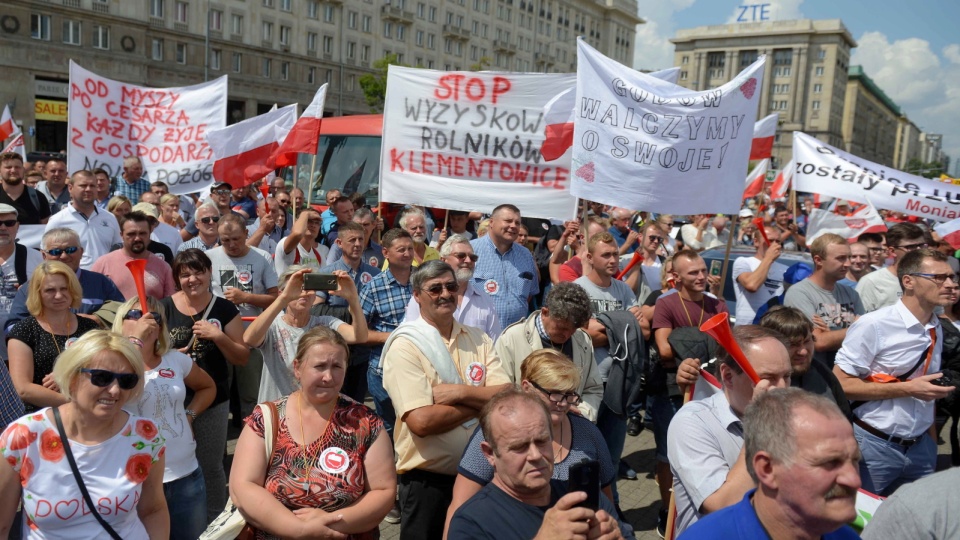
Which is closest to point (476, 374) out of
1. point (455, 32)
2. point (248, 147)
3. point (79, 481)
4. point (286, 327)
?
point (286, 327)

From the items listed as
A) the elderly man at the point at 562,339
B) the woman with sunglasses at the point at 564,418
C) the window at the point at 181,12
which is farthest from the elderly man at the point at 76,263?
the window at the point at 181,12

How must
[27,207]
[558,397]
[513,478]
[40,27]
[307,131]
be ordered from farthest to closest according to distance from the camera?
[40,27] < [307,131] < [27,207] < [558,397] < [513,478]

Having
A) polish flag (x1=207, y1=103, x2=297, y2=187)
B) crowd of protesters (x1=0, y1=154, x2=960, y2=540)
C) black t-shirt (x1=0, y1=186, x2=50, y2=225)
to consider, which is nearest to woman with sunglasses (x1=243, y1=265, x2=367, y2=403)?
crowd of protesters (x1=0, y1=154, x2=960, y2=540)

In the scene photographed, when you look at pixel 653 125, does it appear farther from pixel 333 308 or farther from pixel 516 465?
pixel 516 465

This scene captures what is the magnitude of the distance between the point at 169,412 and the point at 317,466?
98cm

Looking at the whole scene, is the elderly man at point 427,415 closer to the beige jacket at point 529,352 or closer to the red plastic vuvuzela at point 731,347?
the beige jacket at point 529,352

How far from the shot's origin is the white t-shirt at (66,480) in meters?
2.67

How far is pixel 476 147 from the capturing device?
6812 mm

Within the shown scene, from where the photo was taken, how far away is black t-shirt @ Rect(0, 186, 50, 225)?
25.0 feet

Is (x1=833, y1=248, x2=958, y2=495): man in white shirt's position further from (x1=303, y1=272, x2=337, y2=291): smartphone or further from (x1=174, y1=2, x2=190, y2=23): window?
(x1=174, y1=2, x2=190, y2=23): window

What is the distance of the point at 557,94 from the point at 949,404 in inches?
158

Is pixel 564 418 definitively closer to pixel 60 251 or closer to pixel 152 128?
pixel 60 251

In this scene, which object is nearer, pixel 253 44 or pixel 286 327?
pixel 286 327

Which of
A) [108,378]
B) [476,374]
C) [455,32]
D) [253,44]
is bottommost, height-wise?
[476,374]
